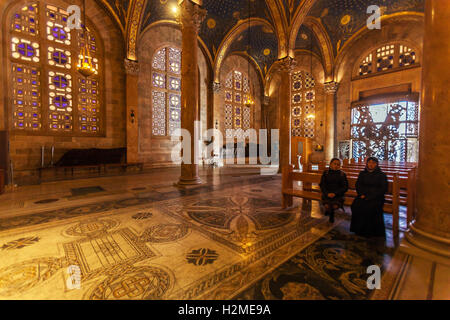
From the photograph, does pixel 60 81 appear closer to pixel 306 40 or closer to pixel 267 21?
pixel 267 21

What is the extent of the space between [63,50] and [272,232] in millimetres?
11677

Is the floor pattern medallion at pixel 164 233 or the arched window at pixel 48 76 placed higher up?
the arched window at pixel 48 76

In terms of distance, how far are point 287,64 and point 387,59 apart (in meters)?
7.93

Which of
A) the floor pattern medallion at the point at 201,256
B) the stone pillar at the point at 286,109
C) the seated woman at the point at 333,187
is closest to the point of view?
the floor pattern medallion at the point at 201,256

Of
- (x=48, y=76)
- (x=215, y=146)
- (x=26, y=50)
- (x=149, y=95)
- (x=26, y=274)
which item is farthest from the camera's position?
(x=215, y=146)

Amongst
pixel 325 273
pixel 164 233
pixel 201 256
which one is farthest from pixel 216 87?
pixel 325 273

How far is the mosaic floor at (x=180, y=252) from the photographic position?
199 centimetres

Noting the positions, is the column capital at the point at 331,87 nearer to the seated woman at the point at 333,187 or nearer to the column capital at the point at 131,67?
the column capital at the point at 131,67

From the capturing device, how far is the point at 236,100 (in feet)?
55.0

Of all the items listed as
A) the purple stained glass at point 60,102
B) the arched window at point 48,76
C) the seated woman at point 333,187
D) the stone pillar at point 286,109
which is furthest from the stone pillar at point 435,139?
the purple stained glass at point 60,102

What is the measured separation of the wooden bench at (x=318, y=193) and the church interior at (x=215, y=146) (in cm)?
3

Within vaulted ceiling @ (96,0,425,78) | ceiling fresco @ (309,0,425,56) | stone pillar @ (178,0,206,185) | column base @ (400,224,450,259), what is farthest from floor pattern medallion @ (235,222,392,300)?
ceiling fresco @ (309,0,425,56)

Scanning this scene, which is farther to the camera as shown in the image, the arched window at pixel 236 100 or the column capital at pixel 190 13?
the arched window at pixel 236 100
